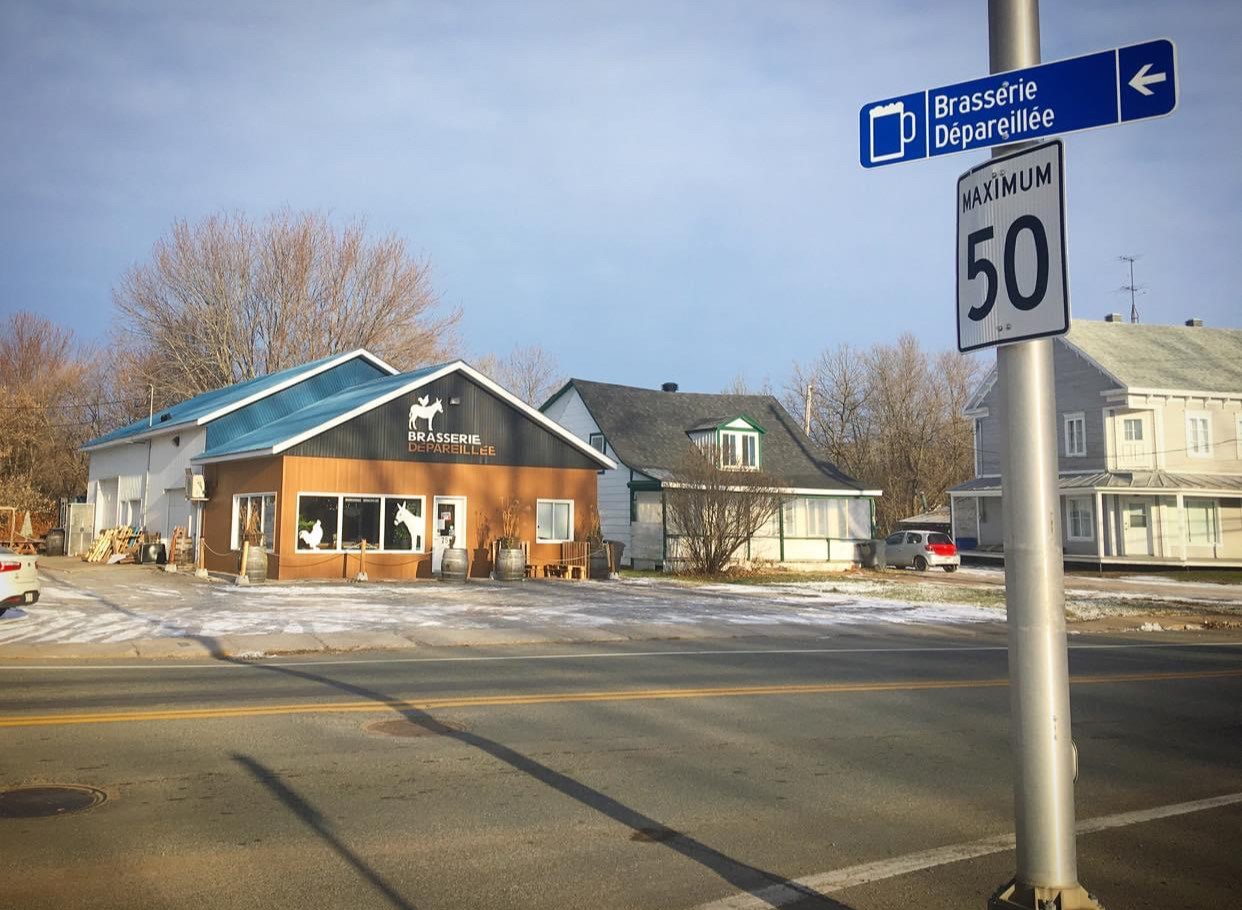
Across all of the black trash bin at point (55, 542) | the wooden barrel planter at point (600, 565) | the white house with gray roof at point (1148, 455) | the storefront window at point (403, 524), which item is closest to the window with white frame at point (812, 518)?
the white house with gray roof at point (1148, 455)

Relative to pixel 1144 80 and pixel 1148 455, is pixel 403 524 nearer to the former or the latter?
pixel 1144 80

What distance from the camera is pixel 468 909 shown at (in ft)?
16.8

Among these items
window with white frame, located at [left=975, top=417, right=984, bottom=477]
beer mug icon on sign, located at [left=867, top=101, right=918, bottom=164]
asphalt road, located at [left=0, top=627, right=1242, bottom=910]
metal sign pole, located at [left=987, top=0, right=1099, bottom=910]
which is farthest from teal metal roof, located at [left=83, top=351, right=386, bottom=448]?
metal sign pole, located at [left=987, top=0, right=1099, bottom=910]

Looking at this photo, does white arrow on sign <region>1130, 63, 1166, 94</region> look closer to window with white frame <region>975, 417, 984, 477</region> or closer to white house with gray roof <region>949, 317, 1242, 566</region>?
white house with gray roof <region>949, 317, 1242, 566</region>

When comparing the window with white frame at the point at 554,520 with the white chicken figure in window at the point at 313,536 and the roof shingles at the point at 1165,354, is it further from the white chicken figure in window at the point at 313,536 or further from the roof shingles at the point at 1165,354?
the roof shingles at the point at 1165,354

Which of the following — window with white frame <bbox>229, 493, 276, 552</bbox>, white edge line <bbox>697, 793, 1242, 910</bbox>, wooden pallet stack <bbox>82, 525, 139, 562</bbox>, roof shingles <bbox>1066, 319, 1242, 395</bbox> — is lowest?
white edge line <bbox>697, 793, 1242, 910</bbox>

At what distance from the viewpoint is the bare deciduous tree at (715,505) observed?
1264 inches

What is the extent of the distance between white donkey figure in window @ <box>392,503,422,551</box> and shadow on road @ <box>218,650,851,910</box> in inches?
823

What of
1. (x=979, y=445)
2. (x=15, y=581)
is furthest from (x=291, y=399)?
(x=979, y=445)

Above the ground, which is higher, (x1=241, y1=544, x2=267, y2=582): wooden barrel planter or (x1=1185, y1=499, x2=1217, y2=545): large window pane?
(x1=1185, y1=499, x2=1217, y2=545): large window pane

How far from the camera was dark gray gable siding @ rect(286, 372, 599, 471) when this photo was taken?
29938 millimetres

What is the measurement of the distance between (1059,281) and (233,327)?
53.5 m

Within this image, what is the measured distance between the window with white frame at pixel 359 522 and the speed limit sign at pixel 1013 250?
26.6 meters

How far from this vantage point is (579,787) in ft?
→ 24.4
